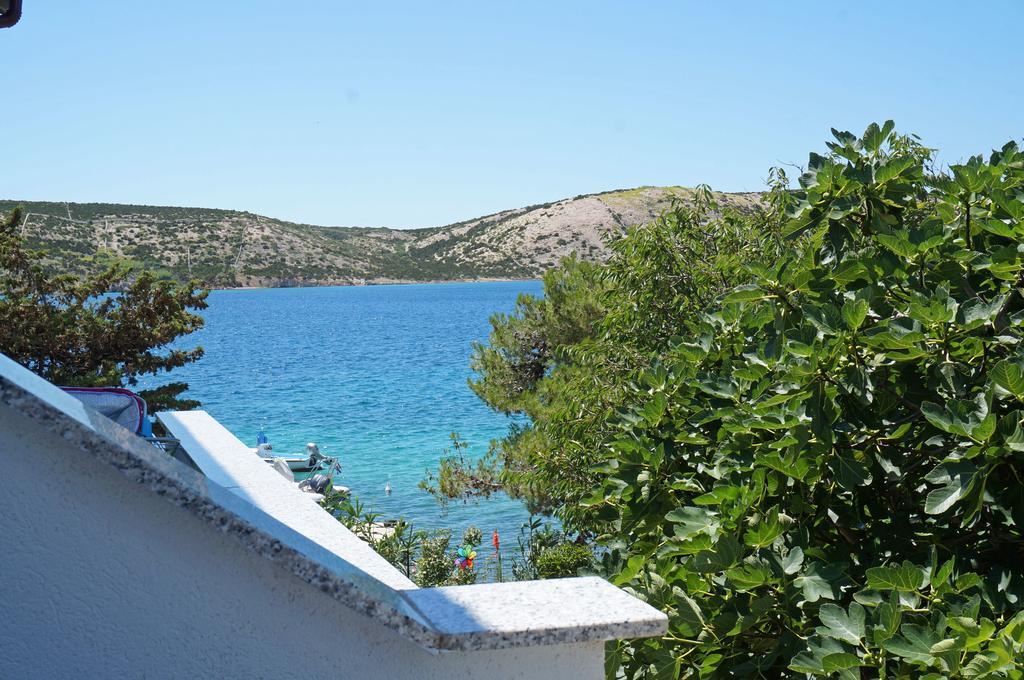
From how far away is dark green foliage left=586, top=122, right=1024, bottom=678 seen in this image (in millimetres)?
1810

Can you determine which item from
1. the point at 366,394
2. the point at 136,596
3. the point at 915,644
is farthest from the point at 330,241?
the point at 136,596

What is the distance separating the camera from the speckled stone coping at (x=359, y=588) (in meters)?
1.19

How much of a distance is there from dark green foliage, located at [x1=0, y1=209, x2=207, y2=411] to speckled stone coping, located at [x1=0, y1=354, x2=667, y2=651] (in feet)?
40.4

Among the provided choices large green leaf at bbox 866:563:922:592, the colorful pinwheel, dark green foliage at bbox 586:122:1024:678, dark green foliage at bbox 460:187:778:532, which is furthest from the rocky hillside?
large green leaf at bbox 866:563:922:592

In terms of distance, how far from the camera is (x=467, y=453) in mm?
28781

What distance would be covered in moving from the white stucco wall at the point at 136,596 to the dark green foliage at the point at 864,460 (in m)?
0.96

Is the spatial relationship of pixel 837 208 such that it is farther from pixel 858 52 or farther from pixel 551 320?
pixel 858 52

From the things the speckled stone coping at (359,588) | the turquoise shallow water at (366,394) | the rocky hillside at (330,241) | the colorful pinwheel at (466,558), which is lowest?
the turquoise shallow water at (366,394)

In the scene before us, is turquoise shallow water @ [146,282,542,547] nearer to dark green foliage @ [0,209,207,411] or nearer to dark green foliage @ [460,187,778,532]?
dark green foliage @ [0,209,207,411]

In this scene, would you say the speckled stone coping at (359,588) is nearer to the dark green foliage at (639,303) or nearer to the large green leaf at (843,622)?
the large green leaf at (843,622)

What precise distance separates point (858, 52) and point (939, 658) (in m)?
18.1

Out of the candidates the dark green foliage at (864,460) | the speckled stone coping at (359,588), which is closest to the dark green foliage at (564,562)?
the dark green foliage at (864,460)

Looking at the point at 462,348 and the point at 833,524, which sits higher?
the point at 833,524

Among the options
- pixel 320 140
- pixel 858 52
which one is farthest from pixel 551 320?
pixel 320 140
